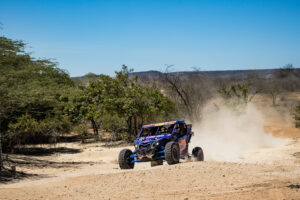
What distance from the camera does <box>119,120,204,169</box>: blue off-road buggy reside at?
537 inches

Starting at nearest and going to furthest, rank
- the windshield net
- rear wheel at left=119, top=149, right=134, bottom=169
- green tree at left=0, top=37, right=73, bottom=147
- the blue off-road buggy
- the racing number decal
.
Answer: the blue off-road buggy < rear wheel at left=119, top=149, right=134, bottom=169 < the racing number decal < the windshield net < green tree at left=0, top=37, right=73, bottom=147

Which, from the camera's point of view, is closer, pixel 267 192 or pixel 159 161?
pixel 267 192

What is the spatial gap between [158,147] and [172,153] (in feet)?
2.73

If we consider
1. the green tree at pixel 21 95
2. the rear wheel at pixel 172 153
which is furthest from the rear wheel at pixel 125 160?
the green tree at pixel 21 95

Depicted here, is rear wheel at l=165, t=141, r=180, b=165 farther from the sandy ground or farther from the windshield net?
the windshield net

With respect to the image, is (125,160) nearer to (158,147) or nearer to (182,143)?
(158,147)

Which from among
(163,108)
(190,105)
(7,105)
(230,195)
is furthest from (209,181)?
(190,105)

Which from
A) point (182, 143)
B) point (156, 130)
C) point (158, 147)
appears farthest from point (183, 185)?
point (156, 130)

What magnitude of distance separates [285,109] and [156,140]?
180 ft

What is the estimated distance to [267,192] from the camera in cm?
874

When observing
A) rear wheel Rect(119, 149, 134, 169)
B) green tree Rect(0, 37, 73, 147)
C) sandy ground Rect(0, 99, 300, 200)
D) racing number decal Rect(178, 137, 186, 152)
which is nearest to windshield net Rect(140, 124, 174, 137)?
racing number decal Rect(178, 137, 186, 152)

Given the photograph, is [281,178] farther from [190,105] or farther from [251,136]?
[190,105]

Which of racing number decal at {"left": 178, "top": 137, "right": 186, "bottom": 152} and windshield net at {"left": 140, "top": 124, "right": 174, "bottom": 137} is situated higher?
windshield net at {"left": 140, "top": 124, "right": 174, "bottom": 137}

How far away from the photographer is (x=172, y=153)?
43.8 feet
